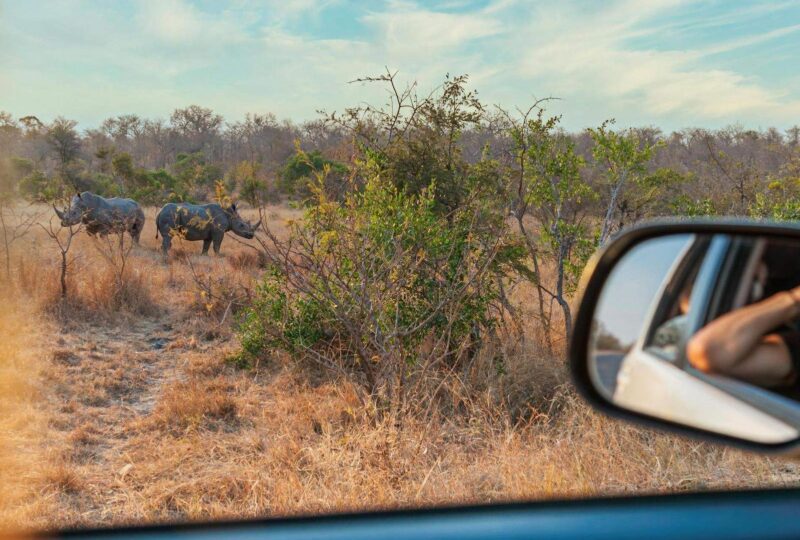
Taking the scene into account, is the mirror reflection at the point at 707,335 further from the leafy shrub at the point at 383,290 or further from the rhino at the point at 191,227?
the rhino at the point at 191,227

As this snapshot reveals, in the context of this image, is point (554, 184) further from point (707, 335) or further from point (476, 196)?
point (707, 335)

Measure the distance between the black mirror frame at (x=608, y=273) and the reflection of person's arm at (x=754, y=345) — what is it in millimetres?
138

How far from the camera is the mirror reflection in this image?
118 centimetres

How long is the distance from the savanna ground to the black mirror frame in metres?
1.27

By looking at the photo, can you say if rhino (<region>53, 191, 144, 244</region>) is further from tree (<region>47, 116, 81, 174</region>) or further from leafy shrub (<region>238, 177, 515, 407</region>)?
tree (<region>47, 116, 81, 174</region>)

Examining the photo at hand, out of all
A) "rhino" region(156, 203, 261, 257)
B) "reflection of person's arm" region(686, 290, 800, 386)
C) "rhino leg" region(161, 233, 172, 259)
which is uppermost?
"reflection of person's arm" region(686, 290, 800, 386)

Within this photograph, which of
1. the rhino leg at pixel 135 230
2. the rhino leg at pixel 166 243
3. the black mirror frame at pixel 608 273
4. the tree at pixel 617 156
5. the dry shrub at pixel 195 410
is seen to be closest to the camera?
the black mirror frame at pixel 608 273

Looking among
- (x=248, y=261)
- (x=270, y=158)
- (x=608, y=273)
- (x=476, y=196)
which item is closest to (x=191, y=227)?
(x=248, y=261)

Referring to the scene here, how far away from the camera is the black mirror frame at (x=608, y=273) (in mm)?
1292

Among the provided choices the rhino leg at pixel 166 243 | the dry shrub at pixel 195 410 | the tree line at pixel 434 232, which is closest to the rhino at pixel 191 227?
the rhino leg at pixel 166 243

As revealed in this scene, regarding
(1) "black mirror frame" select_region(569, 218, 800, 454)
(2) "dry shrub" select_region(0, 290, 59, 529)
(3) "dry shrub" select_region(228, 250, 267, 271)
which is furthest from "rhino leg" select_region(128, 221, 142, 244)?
(1) "black mirror frame" select_region(569, 218, 800, 454)

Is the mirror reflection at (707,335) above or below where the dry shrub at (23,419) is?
above

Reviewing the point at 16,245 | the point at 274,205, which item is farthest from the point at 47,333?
the point at 274,205

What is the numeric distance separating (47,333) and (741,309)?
7346 millimetres
